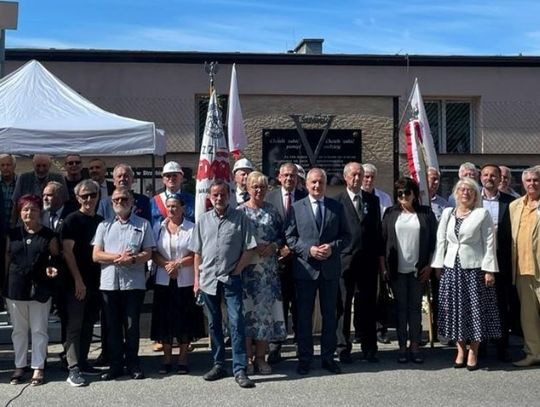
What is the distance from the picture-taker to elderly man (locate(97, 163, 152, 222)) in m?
7.97

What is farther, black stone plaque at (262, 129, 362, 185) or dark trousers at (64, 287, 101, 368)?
black stone plaque at (262, 129, 362, 185)

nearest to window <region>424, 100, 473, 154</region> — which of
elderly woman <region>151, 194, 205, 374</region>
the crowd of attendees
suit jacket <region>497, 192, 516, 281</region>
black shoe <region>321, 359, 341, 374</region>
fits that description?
the crowd of attendees

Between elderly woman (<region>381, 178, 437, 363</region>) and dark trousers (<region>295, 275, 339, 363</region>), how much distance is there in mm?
734

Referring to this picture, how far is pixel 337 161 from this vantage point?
14609 mm

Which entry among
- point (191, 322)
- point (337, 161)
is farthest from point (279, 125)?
point (191, 322)

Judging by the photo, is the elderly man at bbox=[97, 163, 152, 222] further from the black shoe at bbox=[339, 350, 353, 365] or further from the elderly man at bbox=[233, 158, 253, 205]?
the black shoe at bbox=[339, 350, 353, 365]

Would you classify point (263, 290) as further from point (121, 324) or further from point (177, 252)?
point (121, 324)

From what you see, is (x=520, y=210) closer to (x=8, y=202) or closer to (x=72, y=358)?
(x=72, y=358)

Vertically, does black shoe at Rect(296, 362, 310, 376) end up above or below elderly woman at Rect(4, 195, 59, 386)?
below

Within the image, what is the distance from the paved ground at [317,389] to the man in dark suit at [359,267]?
29 cm

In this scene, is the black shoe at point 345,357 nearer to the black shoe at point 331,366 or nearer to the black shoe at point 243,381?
the black shoe at point 331,366

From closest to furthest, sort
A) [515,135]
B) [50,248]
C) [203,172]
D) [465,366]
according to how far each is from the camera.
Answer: [50,248] < [465,366] < [203,172] < [515,135]

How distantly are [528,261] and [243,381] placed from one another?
10.3 feet

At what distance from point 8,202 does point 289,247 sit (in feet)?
11.2
